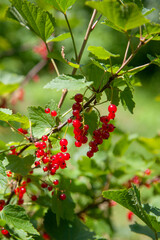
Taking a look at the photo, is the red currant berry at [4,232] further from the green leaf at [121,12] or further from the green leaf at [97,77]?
the green leaf at [121,12]

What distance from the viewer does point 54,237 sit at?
1055 millimetres

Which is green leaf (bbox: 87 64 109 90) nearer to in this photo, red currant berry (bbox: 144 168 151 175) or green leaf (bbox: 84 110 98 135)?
green leaf (bbox: 84 110 98 135)

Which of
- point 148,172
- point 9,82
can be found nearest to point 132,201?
point 148,172

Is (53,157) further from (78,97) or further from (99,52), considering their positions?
(99,52)

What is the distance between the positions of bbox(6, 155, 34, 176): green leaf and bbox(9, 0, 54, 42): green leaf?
0.34 metres

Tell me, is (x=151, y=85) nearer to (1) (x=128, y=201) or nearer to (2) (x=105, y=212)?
(2) (x=105, y=212)

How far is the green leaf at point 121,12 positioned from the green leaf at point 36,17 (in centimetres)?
23

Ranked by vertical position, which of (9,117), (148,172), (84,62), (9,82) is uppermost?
(84,62)

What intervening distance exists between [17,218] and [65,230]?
0.33 m

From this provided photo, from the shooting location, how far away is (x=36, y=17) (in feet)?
2.63

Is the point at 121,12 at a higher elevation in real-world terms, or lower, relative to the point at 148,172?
higher

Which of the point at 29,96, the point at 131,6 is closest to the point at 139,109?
the point at 29,96

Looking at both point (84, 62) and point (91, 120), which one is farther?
point (84, 62)

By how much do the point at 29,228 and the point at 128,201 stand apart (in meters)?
0.26
